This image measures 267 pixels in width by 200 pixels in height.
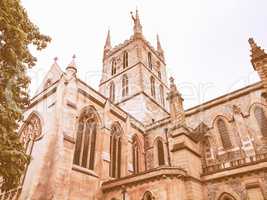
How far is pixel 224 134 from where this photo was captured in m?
17.9

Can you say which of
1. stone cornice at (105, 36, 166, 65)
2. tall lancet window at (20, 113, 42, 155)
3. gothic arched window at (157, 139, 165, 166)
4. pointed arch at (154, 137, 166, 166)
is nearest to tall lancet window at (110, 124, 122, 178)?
pointed arch at (154, 137, 166, 166)

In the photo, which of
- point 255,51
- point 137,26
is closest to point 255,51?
point 255,51

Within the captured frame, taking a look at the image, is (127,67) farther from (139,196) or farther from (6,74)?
(6,74)

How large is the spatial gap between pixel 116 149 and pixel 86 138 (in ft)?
10.6

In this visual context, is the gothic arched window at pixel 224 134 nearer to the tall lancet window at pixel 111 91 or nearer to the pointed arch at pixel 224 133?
the pointed arch at pixel 224 133

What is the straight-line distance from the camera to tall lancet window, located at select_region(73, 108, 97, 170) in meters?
15.6

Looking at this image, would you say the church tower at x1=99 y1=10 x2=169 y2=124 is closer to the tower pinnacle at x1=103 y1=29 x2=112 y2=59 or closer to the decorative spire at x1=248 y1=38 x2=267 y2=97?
the tower pinnacle at x1=103 y1=29 x2=112 y2=59

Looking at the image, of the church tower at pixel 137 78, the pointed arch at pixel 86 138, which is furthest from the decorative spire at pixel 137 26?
the pointed arch at pixel 86 138

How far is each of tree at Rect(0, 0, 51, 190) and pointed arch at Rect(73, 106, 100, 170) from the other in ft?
23.5

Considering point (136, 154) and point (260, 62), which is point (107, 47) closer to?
point (136, 154)

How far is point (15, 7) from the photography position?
845 centimetres

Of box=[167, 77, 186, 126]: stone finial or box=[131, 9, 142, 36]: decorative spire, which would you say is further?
box=[131, 9, 142, 36]: decorative spire

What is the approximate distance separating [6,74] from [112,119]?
38.9 feet

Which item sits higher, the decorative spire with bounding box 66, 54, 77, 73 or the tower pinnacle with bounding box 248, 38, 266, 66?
the decorative spire with bounding box 66, 54, 77, 73
